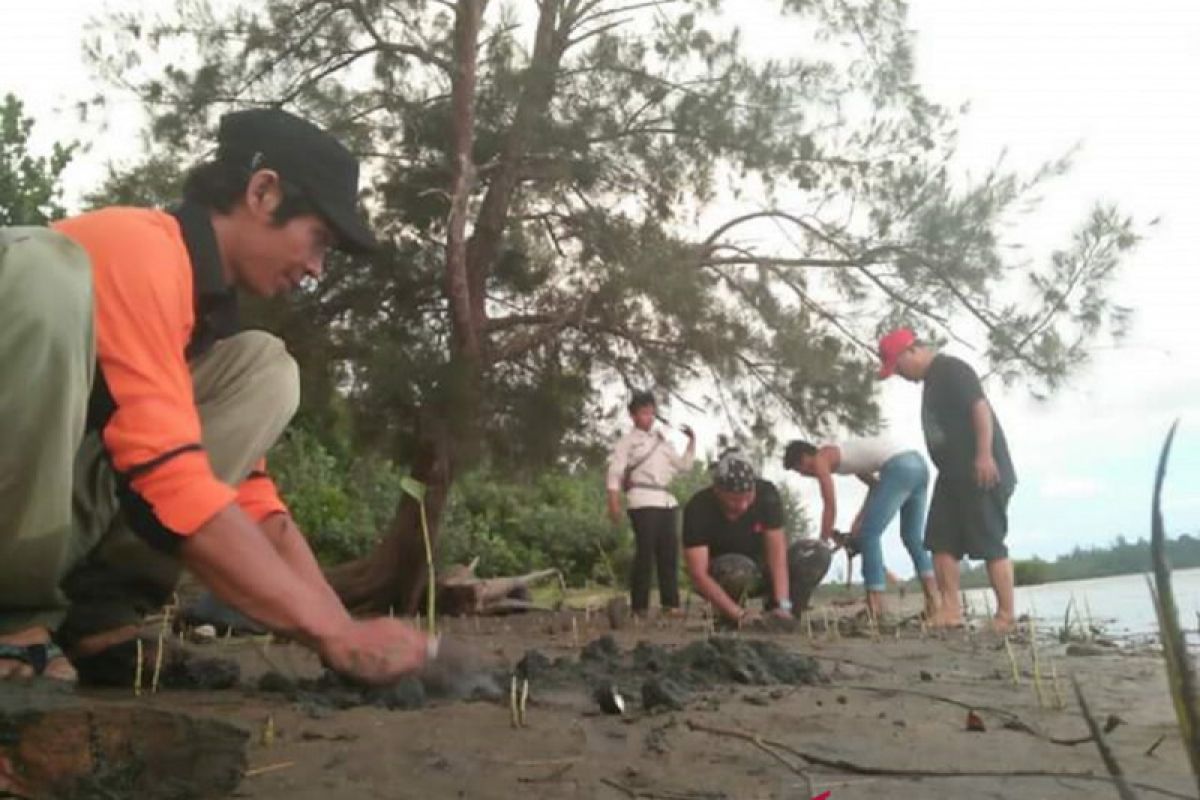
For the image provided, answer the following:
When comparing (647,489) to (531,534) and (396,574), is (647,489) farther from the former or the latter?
(531,534)

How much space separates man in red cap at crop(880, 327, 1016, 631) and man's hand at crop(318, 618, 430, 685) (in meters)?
4.51

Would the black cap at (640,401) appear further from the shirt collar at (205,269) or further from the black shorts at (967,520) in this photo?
→ the shirt collar at (205,269)

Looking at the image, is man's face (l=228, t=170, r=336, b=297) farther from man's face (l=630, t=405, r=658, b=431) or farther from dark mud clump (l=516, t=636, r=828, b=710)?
man's face (l=630, t=405, r=658, b=431)

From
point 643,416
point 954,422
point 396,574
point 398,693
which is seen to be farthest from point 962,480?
point 398,693

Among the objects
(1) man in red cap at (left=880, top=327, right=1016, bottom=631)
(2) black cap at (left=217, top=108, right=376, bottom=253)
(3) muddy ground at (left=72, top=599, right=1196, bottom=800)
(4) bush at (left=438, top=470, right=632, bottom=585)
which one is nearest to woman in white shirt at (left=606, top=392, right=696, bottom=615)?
(1) man in red cap at (left=880, top=327, right=1016, bottom=631)

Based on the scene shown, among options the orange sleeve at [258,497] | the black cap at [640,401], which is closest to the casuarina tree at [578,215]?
the black cap at [640,401]

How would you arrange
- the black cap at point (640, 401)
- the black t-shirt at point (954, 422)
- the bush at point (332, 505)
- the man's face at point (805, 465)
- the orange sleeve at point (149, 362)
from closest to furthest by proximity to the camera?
the orange sleeve at point (149, 362) < the black t-shirt at point (954, 422) < the man's face at point (805, 465) < the black cap at point (640, 401) < the bush at point (332, 505)

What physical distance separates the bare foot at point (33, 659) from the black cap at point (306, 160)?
99cm

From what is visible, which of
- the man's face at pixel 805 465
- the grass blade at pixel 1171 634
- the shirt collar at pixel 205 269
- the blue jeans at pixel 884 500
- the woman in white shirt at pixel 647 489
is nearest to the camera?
the grass blade at pixel 1171 634

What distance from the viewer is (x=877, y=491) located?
712cm

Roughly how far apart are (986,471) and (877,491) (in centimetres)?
105

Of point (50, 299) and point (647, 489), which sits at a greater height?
point (647, 489)

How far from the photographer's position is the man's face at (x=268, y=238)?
93.0 inches

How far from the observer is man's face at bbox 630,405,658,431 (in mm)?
7613
